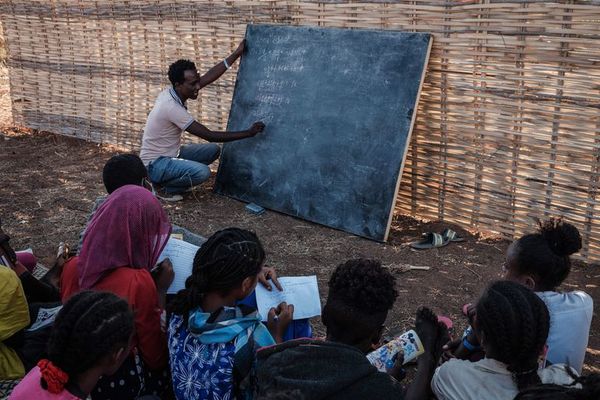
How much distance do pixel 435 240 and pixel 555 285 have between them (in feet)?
7.32

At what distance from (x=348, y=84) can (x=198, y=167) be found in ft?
6.18

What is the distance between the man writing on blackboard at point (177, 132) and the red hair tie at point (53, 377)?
421 cm

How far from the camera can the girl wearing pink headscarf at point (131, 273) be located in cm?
270

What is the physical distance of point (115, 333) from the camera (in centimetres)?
210

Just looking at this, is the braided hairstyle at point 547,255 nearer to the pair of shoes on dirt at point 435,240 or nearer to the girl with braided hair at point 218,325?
the girl with braided hair at point 218,325

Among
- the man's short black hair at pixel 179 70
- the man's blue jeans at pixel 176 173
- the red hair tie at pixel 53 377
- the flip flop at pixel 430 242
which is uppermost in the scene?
the man's short black hair at pixel 179 70

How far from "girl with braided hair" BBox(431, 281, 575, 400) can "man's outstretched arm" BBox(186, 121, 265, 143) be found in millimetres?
4119

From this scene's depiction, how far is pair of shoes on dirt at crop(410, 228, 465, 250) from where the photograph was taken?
5.13 m

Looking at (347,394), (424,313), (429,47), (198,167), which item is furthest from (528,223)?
(347,394)

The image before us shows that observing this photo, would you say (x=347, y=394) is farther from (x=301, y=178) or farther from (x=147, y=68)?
(x=147, y=68)

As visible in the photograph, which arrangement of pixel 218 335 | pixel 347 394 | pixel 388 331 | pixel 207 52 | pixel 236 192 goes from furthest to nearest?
pixel 207 52
pixel 236 192
pixel 388 331
pixel 218 335
pixel 347 394

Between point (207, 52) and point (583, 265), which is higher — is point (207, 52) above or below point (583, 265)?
above

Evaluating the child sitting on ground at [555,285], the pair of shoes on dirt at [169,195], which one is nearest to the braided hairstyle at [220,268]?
the child sitting on ground at [555,285]

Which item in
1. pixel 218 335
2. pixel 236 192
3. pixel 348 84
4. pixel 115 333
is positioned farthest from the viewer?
pixel 236 192
